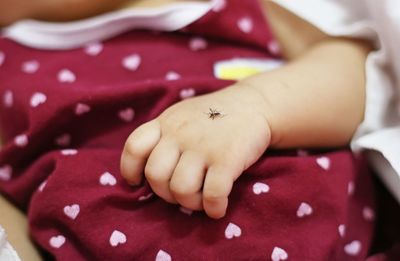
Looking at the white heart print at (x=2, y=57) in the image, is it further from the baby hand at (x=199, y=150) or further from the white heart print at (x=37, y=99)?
the baby hand at (x=199, y=150)

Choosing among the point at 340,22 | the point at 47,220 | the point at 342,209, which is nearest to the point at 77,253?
the point at 47,220

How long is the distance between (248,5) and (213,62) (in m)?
0.10

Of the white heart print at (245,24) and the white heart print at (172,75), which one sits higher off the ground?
the white heart print at (245,24)

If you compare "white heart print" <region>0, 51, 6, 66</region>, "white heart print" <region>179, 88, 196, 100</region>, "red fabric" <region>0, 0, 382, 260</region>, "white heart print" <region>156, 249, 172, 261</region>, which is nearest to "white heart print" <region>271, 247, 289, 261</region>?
"red fabric" <region>0, 0, 382, 260</region>

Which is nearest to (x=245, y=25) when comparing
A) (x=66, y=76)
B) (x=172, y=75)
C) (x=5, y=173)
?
(x=172, y=75)

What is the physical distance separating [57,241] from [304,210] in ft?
0.88

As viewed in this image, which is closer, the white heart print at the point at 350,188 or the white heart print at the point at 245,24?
the white heart print at the point at 350,188

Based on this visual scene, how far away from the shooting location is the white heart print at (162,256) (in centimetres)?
60

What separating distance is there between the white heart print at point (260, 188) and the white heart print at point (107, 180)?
15 cm

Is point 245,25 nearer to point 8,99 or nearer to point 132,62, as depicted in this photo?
point 132,62

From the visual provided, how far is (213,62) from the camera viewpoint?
76cm

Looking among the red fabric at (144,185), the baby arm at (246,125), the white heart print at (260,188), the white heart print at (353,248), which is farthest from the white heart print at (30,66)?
the white heart print at (353,248)

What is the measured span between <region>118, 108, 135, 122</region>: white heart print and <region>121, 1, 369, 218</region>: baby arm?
0.09 meters

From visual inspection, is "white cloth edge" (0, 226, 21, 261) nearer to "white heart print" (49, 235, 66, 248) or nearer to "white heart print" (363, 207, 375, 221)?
"white heart print" (49, 235, 66, 248)
